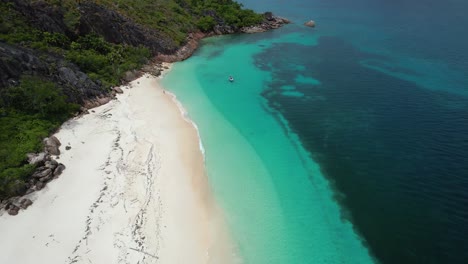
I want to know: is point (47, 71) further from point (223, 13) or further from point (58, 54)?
point (223, 13)

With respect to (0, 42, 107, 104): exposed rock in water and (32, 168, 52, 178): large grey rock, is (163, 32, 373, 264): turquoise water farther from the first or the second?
(32, 168, 52, 178): large grey rock

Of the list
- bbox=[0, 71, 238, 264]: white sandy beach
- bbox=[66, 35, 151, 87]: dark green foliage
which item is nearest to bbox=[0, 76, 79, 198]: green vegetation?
bbox=[0, 71, 238, 264]: white sandy beach

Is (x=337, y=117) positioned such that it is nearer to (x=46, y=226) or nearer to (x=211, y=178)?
(x=211, y=178)

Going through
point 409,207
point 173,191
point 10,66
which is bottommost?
point 409,207

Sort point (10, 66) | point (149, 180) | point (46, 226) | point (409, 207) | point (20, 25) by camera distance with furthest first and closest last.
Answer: point (20, 25)
point (10, 66)
point (149, 180)
point (409, 207)
point (46, 226)

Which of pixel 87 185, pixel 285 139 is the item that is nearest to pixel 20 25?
pixel 87 185
